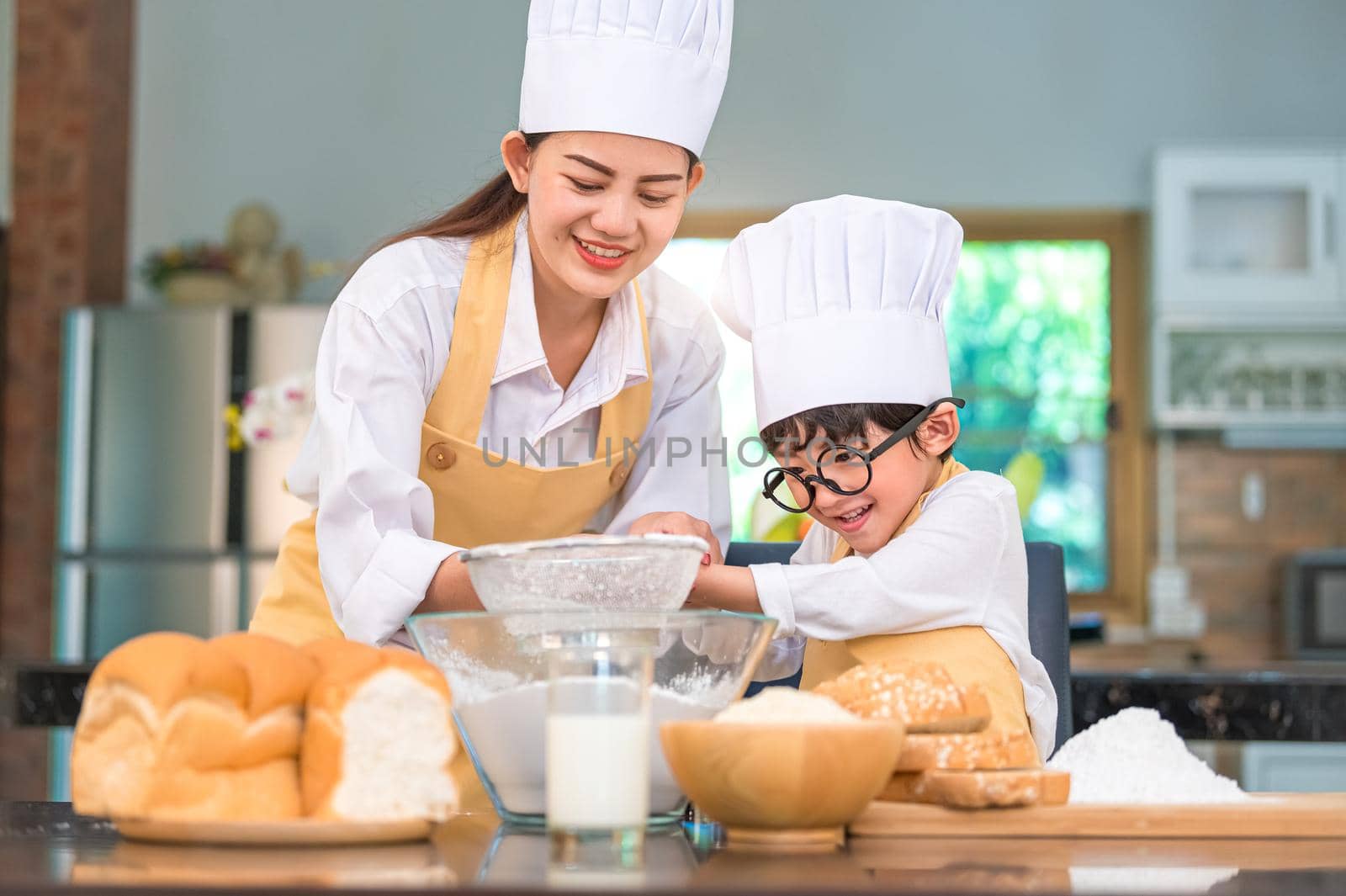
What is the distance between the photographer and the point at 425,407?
152 centimetres

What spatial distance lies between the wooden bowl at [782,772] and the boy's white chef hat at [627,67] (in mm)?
757

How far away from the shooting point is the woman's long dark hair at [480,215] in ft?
5.44

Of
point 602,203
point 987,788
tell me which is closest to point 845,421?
point 602,203

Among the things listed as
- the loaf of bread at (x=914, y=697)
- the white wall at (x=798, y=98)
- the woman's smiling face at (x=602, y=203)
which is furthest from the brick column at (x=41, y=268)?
the loaf of bread at (x=914, y=697)

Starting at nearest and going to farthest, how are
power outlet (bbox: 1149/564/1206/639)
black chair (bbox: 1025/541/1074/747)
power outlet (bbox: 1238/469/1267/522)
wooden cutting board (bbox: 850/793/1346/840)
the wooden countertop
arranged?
the wooden countertop, wooden cutting board (bbox: 850/793/1346/840), black chair (bbox: 1025/541/1074/747), power outlet (bbox: 1149/564/1206/639), power outlet (bbox: 1238/469/1267/522)

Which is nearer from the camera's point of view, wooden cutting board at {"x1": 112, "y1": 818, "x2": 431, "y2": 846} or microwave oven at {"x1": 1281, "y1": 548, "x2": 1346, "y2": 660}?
wooden cutting board at {"x1": 112, "y1": 818, "x2": 431, "y2": 846}

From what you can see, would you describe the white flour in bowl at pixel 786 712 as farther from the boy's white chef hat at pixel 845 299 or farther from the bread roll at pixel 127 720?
the boy's white chef hat at pixel 845 299

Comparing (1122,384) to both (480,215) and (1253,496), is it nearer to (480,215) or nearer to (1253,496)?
(1253,496)

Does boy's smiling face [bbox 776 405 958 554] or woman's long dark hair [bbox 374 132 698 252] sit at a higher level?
woman's long dark hair [bbox 374 132 698 252]

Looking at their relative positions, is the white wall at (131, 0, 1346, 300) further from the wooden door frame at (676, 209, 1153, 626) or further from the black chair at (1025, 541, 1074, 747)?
the black chair at (1025, 541, 1074, 747)

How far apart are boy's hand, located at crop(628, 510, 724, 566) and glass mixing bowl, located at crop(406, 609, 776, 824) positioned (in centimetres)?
40

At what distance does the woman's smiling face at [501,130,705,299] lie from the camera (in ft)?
4.77

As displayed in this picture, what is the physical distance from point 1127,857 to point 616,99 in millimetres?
875

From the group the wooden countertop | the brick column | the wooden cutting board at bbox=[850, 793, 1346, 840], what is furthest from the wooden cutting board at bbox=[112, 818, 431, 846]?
the brick column
